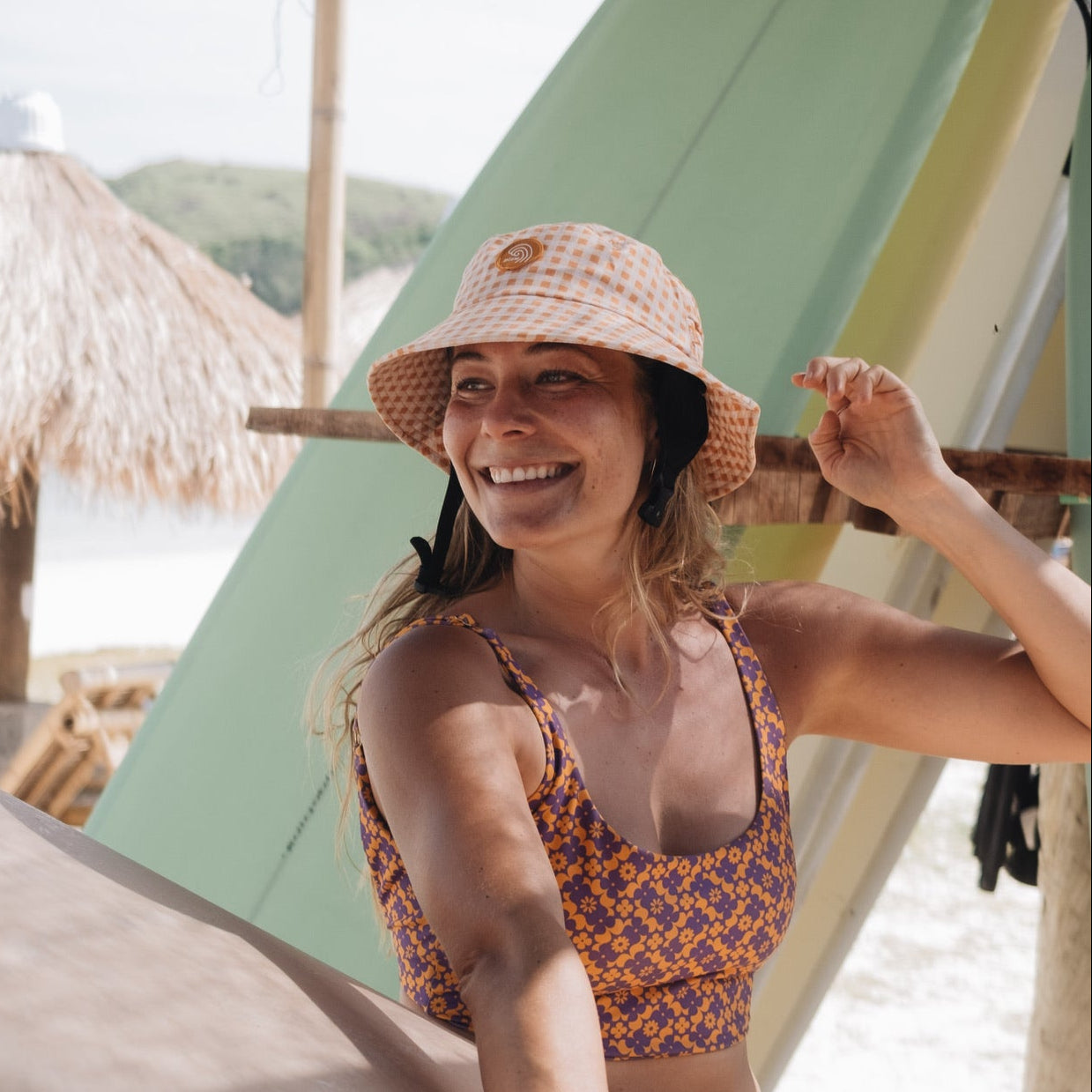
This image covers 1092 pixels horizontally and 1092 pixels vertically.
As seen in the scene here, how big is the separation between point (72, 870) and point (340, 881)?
1148 millimetres

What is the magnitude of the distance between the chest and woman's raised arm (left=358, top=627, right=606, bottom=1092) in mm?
85

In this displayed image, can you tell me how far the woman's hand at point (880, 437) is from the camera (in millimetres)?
1209

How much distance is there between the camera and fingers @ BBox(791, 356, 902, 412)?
121cm

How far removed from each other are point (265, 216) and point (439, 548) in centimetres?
3277

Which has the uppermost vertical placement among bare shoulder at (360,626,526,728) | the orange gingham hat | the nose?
the orange gingham hat

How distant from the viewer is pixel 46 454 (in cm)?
571

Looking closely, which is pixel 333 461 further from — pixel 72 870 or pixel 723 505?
pixel 72 870

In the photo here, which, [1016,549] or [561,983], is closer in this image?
[561,983]

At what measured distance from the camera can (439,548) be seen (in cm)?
137

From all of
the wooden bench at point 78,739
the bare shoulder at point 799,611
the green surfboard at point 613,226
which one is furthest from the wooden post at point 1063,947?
the wooden bench at point 78,739

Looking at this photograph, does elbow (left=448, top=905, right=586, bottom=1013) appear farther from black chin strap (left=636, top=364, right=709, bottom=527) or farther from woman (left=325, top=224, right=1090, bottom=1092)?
black chin strap (left=636, top=364, right=709, bottom=527)

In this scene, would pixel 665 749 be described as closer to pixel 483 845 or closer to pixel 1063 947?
pixel 483 845

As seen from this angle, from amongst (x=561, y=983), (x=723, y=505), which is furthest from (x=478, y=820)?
(x=723, y=505)

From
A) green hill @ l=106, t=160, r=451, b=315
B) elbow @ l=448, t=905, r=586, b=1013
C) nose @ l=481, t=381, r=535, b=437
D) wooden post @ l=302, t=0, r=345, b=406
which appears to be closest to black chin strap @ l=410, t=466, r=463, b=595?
nose @ l=481, t=381, r=535, b=437
